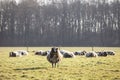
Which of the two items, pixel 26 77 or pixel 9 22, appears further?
pixel 9 22

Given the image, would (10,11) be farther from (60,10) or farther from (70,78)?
(70,78)

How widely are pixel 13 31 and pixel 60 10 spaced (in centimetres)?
1568

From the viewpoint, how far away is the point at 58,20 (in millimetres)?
95688

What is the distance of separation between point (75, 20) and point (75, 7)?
405 cm

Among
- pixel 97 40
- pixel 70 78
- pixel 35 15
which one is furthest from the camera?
pixel 35 15

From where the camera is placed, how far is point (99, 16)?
94.2 m

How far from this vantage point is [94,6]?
311 feet

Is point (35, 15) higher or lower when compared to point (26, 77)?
higher

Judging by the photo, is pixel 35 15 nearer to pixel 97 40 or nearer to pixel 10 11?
pixel 10 11

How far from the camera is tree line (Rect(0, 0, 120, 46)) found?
297 ft

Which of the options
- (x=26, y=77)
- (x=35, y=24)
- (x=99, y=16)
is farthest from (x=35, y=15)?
(x=26, y=77)

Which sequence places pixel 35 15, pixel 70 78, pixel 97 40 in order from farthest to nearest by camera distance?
1. pixel 35 15
2. pixel 97 40
3. pixel 70 78

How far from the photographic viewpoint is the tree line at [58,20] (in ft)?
297

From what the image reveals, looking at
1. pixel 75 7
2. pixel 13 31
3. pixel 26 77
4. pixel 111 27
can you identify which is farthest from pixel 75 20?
pixel 26 77
